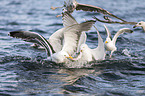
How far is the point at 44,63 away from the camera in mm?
9203

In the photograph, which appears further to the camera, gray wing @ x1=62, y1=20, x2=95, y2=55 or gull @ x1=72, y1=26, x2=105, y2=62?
gull @ x1=72, y1=26, x2=105, y2=62

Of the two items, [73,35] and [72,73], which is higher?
[73,35]

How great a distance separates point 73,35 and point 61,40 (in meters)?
0.73

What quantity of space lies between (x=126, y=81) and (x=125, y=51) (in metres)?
3.22

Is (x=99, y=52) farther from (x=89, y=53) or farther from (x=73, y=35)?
(x=73, y=35)

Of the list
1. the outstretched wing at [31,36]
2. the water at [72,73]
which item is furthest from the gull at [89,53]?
the outstretched wing at [31,36]

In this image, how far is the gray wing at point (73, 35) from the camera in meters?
8.45

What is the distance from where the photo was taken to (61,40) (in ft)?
30.3

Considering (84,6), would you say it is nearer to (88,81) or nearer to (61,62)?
(61,62)

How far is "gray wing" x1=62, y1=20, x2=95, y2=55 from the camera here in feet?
27.7

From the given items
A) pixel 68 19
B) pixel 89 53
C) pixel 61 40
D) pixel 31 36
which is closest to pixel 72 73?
pixel 89 53

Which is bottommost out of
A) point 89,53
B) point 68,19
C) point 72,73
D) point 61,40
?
point 72,73

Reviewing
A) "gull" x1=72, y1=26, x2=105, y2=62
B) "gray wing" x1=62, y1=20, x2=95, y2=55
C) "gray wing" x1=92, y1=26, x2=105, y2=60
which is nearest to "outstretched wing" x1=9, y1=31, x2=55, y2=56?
"gray wing" x1=62, y1=20, x2=95, y2=55

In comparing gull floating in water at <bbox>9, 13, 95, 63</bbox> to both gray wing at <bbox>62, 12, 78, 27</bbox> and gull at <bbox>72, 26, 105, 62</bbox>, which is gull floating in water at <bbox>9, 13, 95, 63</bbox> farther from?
gray wing at <bbox>62, 12, 78, 27</bbox>
